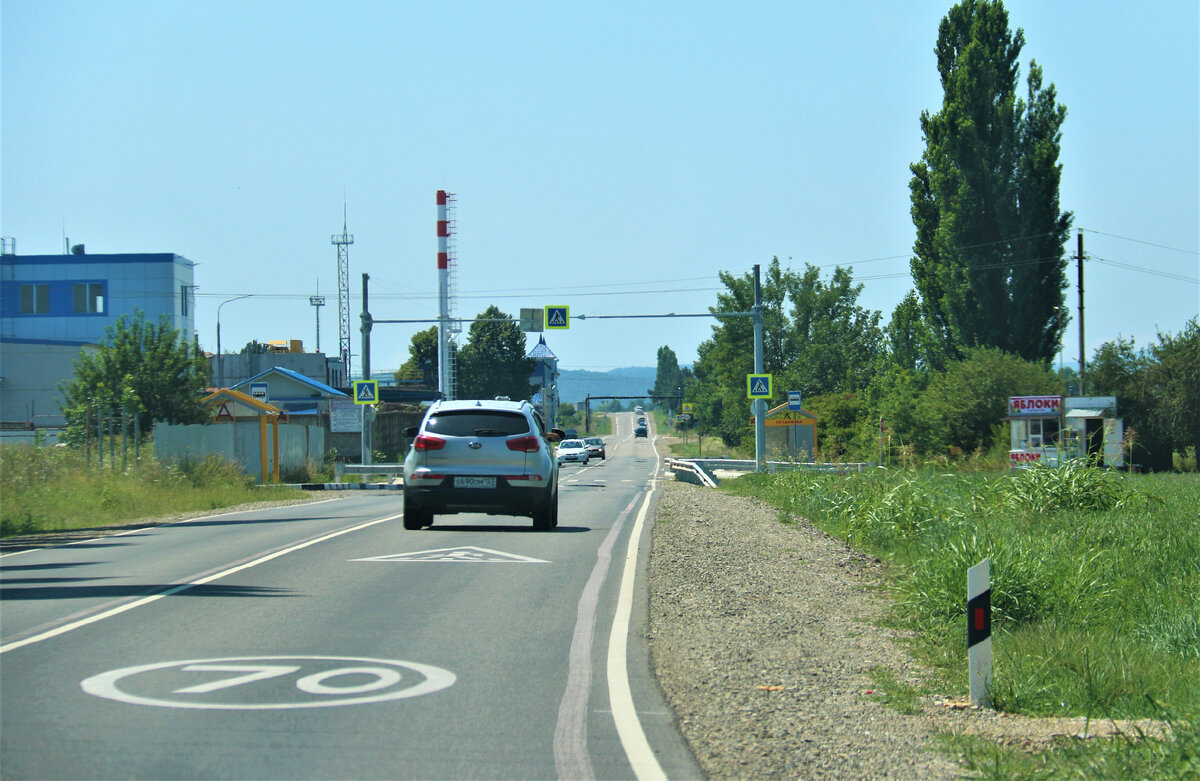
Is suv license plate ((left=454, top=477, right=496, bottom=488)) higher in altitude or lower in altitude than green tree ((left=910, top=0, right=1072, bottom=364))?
lower

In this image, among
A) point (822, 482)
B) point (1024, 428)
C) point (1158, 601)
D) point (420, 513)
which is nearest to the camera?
point (1158, 601)

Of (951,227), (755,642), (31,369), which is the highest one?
(951,227)

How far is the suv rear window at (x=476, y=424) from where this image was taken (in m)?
16.2

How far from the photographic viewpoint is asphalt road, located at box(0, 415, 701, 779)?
5316 mm

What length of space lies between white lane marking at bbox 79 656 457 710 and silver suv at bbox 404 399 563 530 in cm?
858

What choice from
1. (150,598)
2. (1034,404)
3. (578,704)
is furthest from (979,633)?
(1034,404)

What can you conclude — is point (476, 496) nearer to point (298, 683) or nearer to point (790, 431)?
point (298, 683)

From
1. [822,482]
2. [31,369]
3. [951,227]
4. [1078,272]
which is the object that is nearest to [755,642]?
[822,482]

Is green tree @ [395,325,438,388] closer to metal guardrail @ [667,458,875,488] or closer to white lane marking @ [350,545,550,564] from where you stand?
metal guardrail @ [667,458,875,488]

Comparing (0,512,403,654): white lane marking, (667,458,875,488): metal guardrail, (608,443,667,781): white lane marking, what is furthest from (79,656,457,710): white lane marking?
(667,458,875,488): metal guardrail

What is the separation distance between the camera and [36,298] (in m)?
77.2

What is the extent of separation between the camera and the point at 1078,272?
46.7 meters

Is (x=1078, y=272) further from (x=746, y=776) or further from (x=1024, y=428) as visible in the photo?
(x=746, y=776)

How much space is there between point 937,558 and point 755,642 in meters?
2.97
